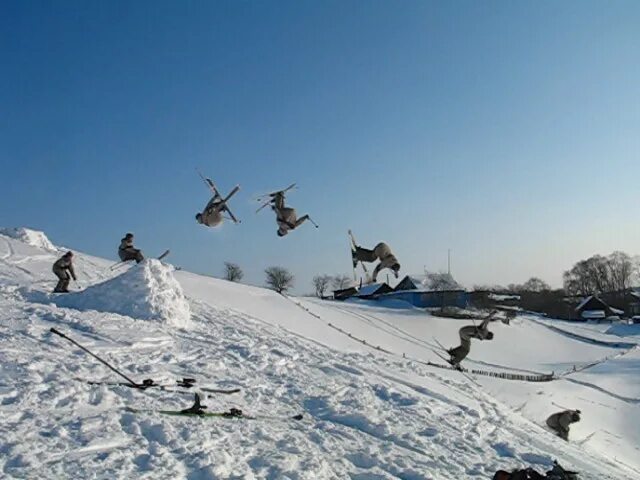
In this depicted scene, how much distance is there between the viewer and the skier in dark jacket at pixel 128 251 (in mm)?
21125

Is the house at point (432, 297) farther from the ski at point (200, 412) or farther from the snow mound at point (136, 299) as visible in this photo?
the ski at point (200, 412)

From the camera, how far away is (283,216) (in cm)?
1517

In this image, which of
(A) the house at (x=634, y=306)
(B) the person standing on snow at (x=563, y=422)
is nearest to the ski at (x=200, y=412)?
(B) the person standing on snow at (x=563, y=422)

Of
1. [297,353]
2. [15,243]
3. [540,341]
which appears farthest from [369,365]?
[540,341]

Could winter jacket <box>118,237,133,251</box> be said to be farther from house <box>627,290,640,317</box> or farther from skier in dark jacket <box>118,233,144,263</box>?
house <box>627,290,640,317</box>

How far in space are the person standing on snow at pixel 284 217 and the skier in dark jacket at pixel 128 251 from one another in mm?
7947

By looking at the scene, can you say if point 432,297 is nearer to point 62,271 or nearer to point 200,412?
point 62,271

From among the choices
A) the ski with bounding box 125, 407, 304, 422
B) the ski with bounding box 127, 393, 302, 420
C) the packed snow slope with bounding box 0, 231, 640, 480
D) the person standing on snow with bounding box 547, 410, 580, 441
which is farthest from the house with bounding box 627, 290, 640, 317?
the ski with bounding box 127, 393, 302, 420

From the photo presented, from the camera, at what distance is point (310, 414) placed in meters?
9.27

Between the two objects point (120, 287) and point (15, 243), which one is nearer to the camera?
point (120, 287)

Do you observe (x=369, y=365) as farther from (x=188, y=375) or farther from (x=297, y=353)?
(x=188, y=375)

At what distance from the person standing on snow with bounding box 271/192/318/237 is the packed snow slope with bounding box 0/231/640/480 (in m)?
3.14

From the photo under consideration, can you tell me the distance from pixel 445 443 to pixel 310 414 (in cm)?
215

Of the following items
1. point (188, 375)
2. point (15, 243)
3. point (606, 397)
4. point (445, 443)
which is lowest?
point (606, 397)
